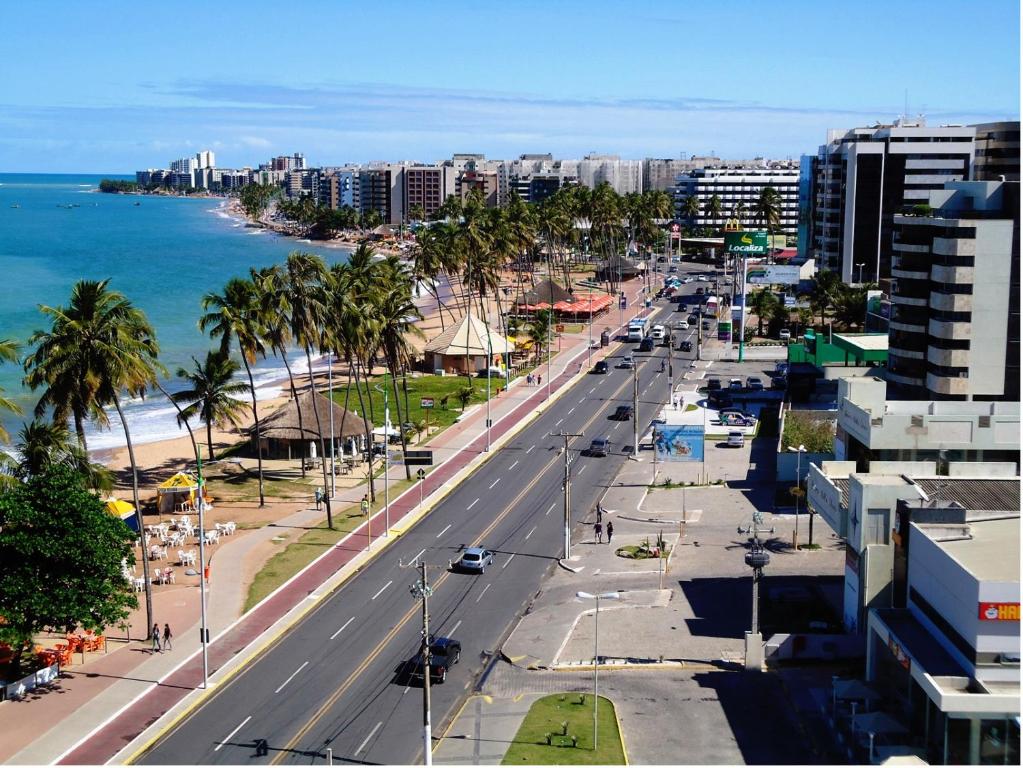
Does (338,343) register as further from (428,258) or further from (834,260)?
(834,260)

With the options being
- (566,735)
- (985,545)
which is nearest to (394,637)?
(566,735)

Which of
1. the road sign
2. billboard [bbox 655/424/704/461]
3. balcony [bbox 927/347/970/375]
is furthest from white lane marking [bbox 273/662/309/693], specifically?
balcony [bbox 927/347/970/375]

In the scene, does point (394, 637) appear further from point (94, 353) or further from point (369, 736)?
point (94, 353)

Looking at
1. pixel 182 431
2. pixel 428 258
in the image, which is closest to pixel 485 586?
pixel 182 431

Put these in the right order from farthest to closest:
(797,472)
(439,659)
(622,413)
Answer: (622,413)
(797,472)
(439,659)

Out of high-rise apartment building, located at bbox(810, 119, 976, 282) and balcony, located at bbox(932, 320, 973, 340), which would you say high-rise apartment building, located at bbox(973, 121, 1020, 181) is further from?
balcony, located at bbox(932, 320, 973, 340)

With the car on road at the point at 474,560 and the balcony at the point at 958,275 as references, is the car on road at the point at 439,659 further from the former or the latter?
the balcony at the point at 958,275

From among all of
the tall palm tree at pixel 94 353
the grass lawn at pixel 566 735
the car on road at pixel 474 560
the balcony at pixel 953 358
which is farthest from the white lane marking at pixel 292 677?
the balcony at pixel 953 358
